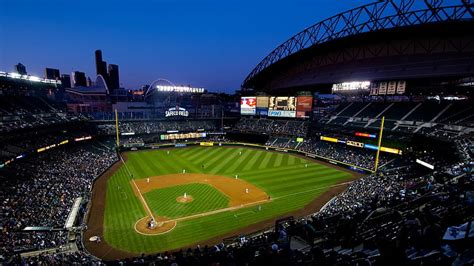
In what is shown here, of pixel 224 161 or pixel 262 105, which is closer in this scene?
pixel 224 161

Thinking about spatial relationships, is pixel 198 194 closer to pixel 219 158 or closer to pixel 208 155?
pixel 219 158

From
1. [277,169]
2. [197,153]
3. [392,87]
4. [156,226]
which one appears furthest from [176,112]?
[392,87]

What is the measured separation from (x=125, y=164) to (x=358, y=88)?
45.6m

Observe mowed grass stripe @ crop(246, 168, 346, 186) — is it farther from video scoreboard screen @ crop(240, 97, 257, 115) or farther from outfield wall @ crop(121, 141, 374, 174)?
Answer: video scoreboard screen @ crop(240, 97, 257, 115)

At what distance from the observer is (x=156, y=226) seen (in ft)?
76.1

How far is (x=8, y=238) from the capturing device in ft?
57.5

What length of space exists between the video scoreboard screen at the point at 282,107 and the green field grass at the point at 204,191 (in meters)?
11.2

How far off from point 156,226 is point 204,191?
9.69 m

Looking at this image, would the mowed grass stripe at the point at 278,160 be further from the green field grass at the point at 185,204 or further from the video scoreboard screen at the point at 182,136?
the video scoreboard screen at the point at 182,136

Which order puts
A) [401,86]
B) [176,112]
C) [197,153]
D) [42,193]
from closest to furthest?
[42,193] < [401,86] < [197,153] < [176,112]

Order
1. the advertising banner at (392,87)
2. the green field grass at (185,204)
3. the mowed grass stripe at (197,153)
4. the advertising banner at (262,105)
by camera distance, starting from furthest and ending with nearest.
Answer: the advertising banner at (262,105), the mowed grass stripe at (197,153), the advertising banner at (392,87), the green field grass at (185,204)

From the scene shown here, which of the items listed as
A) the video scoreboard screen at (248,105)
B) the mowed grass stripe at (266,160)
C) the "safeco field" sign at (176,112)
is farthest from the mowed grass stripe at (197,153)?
the video scoreboard screen at (248,105)

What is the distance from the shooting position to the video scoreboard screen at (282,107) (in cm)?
5844

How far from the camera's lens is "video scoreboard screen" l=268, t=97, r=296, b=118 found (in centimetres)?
5844
